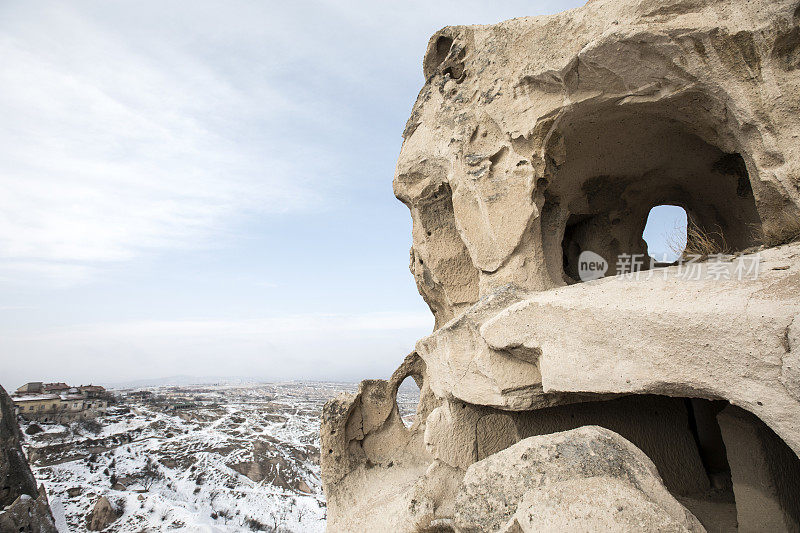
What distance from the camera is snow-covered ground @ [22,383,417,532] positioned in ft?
52.5

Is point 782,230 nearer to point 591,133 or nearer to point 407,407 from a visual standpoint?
point 591,133

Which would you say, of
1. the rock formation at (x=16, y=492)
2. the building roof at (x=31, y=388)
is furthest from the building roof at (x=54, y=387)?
the rock formation at (x=16, y=492)

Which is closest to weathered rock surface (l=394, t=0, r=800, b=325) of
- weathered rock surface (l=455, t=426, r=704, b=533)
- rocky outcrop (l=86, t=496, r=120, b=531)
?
weathered rock surface (l=455, t=426, r=704, b=533)

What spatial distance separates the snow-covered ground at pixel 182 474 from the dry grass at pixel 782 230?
665 inches

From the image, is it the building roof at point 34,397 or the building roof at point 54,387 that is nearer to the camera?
the building roof at point 34,397

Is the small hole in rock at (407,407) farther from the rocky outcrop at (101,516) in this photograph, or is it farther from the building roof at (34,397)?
the building roof at (34,397)

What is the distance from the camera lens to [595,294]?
296 centimetres

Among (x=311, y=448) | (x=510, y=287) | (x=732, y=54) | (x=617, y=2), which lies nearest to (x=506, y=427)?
(x=510, y=287)

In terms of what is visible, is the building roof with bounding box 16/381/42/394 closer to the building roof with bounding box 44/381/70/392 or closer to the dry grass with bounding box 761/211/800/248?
the building roof with bounding box 44/381/70/392

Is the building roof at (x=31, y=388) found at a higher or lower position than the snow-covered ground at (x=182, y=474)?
higher

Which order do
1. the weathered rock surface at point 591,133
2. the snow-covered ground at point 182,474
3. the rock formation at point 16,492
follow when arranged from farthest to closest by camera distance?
the snow-covered ground at point 182,474, the rock formation at point 16,492, the weathered rock surface at point 591,133

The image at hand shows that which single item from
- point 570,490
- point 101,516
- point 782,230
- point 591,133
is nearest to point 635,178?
point 591,133

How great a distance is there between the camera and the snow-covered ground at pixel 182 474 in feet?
52.5

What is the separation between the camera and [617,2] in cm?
370
